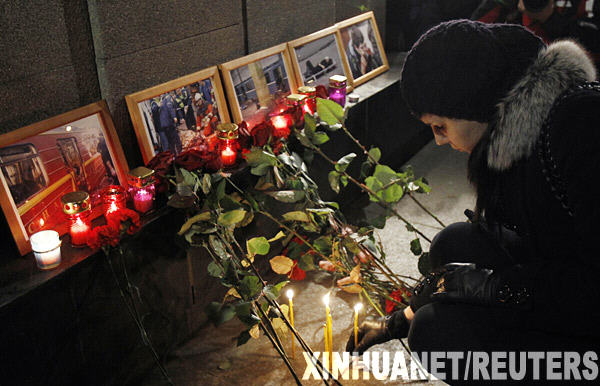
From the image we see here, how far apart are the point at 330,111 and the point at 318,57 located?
0.74m

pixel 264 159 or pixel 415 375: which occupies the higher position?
pixel 264 159

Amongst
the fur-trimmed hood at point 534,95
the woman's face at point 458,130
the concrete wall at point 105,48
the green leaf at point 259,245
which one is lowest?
the green leaf at point 259,245

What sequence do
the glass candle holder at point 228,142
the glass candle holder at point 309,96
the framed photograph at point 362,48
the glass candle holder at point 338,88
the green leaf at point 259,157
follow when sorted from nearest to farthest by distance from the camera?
the green leaf at point 259,157 → the glass candle holder at point 228,142 → the glass candle holder at point 309,96 → the glass candle holder at point 338,88 → the framed photograph at point 362,48

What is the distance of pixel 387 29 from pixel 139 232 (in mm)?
2326

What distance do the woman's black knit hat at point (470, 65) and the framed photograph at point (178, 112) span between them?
2.83 feet

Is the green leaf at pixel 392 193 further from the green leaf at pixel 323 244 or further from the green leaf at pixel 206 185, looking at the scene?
the green leaf at pixel 206 185

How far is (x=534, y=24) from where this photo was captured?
11.3 ft

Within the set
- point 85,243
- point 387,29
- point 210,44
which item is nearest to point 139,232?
point 85,243

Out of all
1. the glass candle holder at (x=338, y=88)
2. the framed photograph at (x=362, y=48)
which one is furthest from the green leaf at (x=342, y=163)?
the framed photograph at (x=362, y=48)

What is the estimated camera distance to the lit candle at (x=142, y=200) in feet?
5.16

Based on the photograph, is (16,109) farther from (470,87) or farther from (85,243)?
(470,87)

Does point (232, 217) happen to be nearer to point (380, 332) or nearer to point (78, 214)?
point (78, 214)

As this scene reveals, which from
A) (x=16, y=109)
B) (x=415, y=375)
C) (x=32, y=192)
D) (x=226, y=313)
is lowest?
(x=415, y=375)

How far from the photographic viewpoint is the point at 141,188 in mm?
1562
